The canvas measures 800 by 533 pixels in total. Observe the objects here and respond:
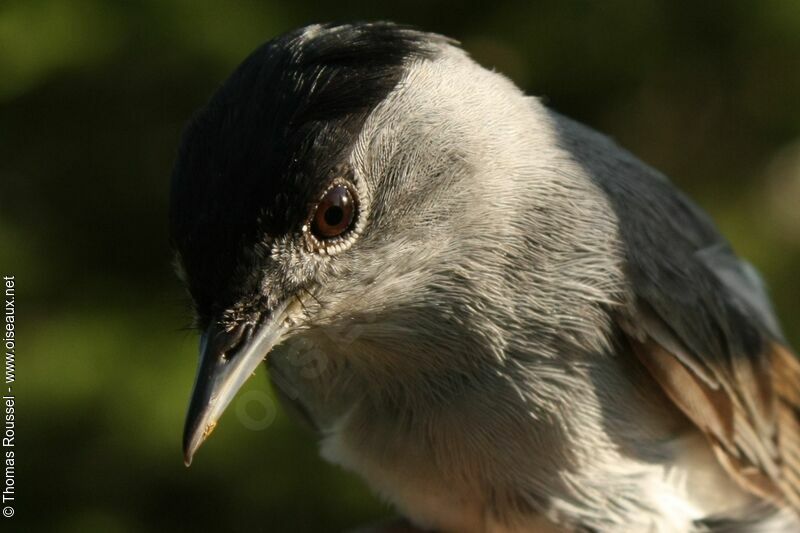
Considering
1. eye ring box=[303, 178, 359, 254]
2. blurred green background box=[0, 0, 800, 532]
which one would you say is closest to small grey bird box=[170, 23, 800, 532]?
eye ring box=[303, 178, 359, 254]

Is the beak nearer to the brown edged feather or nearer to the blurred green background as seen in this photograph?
the brown edged feather

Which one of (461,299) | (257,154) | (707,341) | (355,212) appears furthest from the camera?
(707,341)

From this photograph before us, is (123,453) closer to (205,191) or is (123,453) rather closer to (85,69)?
(85,69)

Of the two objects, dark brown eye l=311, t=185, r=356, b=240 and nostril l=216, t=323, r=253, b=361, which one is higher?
dark brown eye l=311, t=185, r=356, b=240

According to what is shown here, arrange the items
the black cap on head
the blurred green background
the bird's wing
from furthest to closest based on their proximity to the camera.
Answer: the blurred green background
the bird's wing
the black cap on head

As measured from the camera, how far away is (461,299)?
193 centimetres

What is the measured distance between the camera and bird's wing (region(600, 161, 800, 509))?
210 cm

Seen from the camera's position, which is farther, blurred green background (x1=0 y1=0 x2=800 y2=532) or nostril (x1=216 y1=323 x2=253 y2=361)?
blurred green background (x1=0 y1=0 x2=800 y2=532)

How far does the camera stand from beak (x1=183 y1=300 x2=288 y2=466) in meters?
1.66

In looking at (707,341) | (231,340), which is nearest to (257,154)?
(231,340)

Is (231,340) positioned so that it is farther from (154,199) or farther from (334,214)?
(154,199)

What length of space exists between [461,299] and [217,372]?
1.66ft

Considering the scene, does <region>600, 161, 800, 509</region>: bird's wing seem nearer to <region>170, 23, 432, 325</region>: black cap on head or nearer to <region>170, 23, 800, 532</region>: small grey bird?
<region>170, 23, 800, 532</region>: small grey bird

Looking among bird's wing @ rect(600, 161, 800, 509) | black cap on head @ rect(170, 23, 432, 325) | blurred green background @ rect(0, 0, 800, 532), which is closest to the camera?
black cap on head @ rect(170, 23, 432, 325)
